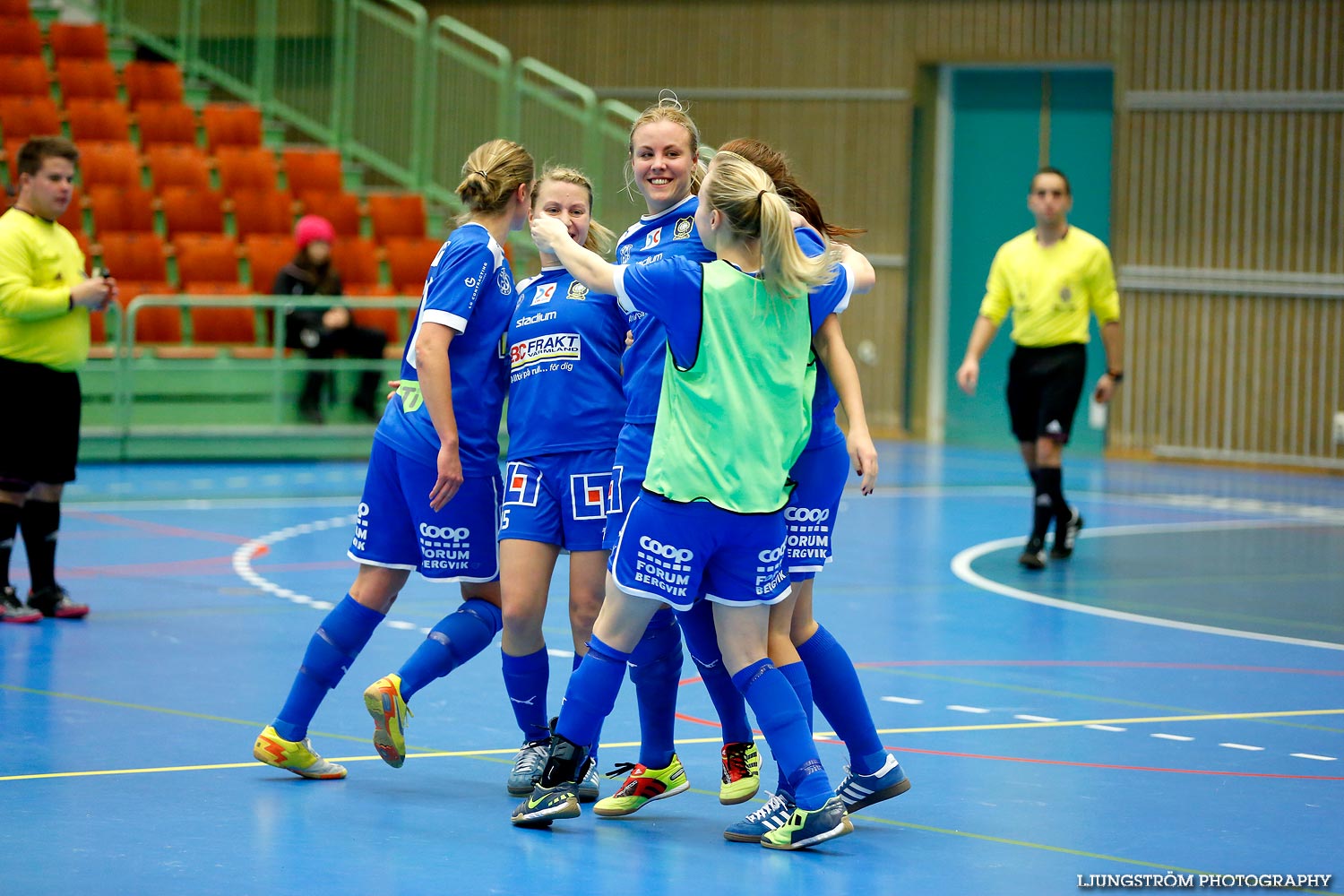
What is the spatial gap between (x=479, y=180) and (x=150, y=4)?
1405 cm

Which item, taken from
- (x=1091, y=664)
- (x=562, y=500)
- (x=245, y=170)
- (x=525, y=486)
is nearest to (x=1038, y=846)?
(x=562, y=500)

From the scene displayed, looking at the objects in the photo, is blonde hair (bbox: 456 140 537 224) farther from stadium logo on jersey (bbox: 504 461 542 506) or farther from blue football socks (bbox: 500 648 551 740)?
blue football socks (bbox: 500 648 551 740)

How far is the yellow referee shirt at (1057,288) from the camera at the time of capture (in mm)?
10125

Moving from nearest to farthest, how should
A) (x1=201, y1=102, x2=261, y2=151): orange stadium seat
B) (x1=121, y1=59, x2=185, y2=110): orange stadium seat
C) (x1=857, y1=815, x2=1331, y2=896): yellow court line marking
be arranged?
1. (x1=857, y1=815, x2=1331, y2=896): yellow court line marking
2. (x1=201, y1=102, x2=261, y2=151): orange stadium seat
3. (x1=121, y1=59, x2=185, y2=110): orange stadium seat

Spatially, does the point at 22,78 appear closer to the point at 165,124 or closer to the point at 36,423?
the point at 165,124

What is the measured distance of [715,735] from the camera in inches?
227

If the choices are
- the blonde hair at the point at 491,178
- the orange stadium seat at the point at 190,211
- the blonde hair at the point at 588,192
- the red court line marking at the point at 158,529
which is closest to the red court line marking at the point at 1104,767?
the blonde hair at the point at 588,192

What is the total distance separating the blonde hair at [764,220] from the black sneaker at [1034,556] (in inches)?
221

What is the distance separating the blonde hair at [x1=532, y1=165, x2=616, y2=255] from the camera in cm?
498

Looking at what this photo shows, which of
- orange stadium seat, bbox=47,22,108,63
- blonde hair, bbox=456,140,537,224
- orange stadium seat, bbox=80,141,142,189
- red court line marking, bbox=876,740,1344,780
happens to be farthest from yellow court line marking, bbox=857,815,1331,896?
orange stadium seat, bbox=47,22,108,63

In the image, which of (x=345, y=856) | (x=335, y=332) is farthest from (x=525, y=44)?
(x=345, y=856)

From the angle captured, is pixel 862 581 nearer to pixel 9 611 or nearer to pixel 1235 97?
pixel 9 611

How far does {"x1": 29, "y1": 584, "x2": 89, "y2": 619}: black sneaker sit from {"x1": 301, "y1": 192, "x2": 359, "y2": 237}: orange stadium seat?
909cm

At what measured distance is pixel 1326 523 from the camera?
40.3ft
